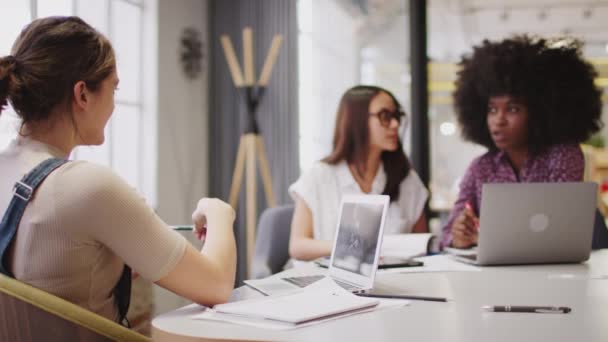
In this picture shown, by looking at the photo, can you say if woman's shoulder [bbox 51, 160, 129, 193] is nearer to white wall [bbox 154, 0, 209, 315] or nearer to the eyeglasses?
the eyeglasses

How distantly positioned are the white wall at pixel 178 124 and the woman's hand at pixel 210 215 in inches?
109

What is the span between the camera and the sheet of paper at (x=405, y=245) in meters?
2.29

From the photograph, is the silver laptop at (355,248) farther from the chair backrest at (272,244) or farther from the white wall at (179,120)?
the white wall at (179,120)

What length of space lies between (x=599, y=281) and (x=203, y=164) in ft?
11.6

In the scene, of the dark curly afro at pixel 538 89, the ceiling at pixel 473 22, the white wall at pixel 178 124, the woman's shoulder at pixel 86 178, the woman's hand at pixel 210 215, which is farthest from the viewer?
the white wall at pixel 178 124

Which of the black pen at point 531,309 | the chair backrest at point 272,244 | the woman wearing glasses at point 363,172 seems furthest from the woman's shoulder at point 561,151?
the black pen at point 531,309

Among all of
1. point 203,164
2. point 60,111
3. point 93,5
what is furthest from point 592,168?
point 60,111

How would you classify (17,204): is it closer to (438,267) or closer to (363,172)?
(438,267)

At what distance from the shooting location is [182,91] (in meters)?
4.66

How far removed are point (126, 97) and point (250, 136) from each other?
0.85 metres

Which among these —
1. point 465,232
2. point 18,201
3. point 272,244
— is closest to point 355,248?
point 18,201

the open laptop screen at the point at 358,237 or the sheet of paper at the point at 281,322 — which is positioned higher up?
the open laptop screen at the point at 358,237

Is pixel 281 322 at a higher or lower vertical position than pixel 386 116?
lower

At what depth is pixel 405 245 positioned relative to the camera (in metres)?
2.33
